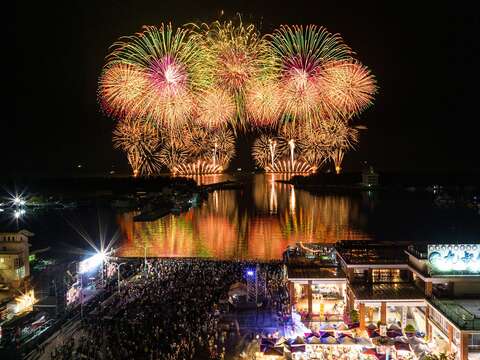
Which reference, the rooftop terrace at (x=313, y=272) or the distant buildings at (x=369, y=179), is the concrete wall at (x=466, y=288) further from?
the distant buildings at (x=369, y=179)

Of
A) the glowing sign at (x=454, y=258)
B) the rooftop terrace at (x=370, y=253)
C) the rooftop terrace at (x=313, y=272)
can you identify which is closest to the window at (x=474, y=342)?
A: the glowing sign at (x=454, y=258)

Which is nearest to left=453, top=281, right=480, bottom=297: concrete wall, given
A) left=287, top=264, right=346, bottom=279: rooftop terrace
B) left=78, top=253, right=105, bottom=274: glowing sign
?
left=287, top=264, right=346, bottom=279: rooftop terrace

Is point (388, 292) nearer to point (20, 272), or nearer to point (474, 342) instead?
point (474, 342)

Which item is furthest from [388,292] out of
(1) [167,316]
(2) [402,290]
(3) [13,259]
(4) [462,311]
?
(3) [13,259]

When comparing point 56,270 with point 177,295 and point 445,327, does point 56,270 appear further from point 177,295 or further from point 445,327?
point 445,327

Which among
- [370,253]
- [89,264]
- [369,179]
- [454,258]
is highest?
[454,258]

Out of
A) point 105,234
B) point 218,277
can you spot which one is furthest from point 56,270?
point 105,234
